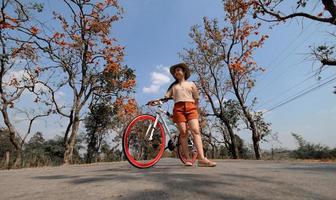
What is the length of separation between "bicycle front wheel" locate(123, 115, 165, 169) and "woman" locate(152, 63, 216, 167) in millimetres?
411

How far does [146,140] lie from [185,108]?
3.04 ft

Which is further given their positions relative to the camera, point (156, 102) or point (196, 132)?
point (156, 102)

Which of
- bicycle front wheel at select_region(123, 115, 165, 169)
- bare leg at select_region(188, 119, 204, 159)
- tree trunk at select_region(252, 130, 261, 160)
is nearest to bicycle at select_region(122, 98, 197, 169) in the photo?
bicycle front wheel at select_region(123, 115, 165, 169)

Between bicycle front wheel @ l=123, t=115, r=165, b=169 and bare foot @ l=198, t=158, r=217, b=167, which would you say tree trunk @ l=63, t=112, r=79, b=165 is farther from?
bare foot @ l=198, t=158, r=217, b=167

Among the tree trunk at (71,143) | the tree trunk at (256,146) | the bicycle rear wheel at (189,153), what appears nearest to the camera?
the bicycle rear wheel at (189,153)

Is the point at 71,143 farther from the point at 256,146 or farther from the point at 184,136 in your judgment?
the point at 184,136

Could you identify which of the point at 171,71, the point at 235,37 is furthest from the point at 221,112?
the point at 171,71

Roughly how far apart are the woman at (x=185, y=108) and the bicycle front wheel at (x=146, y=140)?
16.2 inches

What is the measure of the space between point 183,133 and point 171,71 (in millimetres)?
1159

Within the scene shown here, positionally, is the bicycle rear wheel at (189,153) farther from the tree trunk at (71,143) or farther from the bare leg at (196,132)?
the tree trunk at (71,143)

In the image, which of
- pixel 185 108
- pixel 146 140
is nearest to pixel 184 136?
pixel 185 108

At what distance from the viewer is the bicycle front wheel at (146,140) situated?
16.1ft

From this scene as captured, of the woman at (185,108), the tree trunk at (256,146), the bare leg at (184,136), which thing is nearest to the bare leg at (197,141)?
the woman at (185,108)

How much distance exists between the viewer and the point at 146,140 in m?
5.22
